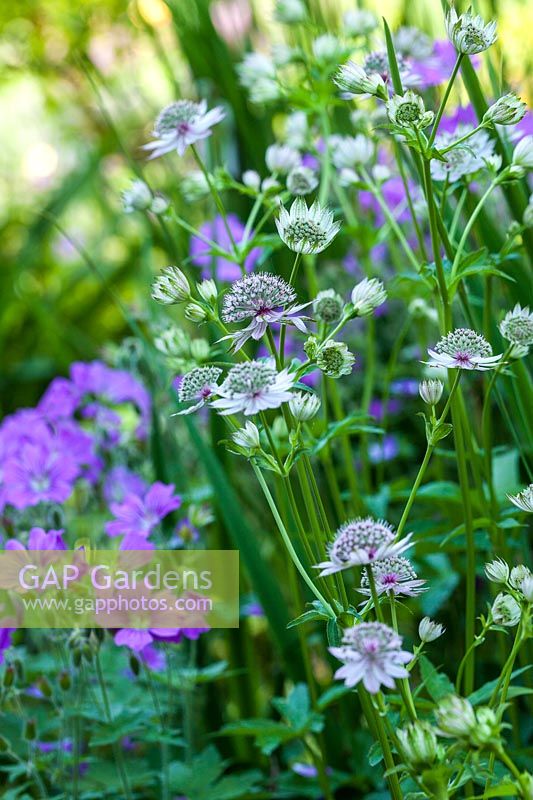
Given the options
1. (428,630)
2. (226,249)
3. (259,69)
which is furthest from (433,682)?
(226,249)

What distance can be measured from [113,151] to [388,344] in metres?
1.27

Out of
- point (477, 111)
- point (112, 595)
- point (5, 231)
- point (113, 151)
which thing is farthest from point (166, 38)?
point (112, 595)

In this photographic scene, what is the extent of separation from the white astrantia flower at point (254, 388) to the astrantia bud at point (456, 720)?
0.19 metres

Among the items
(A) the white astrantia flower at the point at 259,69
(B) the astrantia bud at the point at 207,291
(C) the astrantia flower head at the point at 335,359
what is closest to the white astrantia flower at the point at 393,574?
(C) the astrantia flower head at the point at 335,359

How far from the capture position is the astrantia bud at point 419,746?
1.65 ft

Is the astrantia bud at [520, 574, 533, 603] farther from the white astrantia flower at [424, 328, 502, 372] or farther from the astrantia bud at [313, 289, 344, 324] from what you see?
the astrantia bud at [313, 289, 344, 324]

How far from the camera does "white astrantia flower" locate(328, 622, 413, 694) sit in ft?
1.59

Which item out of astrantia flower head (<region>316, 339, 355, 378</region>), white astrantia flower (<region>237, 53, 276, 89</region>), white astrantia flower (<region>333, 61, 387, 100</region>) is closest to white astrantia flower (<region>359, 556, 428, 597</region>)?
astrantia flower head (<region>316, 339, 355, 378</region>)

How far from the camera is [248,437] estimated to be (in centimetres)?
60

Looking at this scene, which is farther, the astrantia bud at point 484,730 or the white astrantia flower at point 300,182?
the white astrantia flower at point 300,182

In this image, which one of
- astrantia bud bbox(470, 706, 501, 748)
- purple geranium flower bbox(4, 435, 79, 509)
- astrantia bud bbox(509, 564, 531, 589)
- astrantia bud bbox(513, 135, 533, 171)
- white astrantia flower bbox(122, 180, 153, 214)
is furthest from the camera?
purple geranium flower bbox(4, 435, 79, 509)

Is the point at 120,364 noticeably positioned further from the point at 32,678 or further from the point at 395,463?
the point at 395,463

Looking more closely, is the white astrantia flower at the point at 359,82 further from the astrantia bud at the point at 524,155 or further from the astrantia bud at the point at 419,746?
the astrantia bud at the point at 419,746

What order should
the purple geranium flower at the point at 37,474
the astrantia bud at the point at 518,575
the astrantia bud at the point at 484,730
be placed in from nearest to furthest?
the astrantia bud at the point at 484,730
the astrantia bud at the point at 518,575
the purple geranium flower at the point at 37,474
